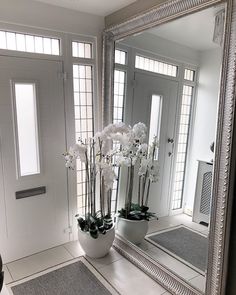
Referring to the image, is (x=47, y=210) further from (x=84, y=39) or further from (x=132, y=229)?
(x=84, y=39)

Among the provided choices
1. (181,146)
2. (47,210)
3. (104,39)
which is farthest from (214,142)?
(47,210)

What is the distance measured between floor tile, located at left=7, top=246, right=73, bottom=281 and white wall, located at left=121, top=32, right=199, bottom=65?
2085mm

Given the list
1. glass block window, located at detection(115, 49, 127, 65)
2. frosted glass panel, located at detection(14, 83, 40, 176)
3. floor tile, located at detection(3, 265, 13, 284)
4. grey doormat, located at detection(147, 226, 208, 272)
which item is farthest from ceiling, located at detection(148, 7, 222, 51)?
floor tile, located at detection(3, 265, 13, 284)

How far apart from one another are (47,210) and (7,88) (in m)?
1.23

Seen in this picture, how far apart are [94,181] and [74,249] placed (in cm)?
79

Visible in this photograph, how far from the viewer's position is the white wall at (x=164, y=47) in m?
1.88

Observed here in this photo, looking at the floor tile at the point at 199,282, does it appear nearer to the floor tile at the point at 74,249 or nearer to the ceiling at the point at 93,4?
the floor tile at the point at 74,249

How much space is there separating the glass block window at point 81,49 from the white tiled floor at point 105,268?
1993mm

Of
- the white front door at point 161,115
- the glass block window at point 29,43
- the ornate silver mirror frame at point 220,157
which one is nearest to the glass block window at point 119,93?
the white front door at point 161,115

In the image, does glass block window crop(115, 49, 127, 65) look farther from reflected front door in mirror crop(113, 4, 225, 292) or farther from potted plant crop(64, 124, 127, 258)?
potted plant crop(64, 124, 127, 258)

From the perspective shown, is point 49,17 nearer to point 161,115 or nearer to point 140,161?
point 161,115

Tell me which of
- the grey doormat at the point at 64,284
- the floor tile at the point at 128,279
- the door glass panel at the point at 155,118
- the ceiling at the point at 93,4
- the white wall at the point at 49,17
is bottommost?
the grey doormat at the point at 64,284

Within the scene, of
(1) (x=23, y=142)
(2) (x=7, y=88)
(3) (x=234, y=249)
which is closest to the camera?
(3) (x=234, y=249)

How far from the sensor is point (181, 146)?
2.06m
